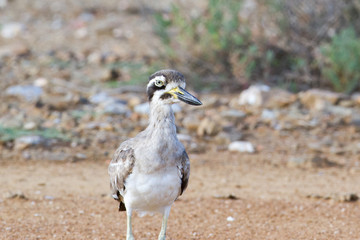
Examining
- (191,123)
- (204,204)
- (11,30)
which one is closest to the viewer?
(204,204)

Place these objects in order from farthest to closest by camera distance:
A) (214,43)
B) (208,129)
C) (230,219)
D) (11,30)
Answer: (11,30)
(214,43)
(208,129)
(230,219)

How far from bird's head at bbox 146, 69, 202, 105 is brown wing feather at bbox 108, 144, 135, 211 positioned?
0.45 m

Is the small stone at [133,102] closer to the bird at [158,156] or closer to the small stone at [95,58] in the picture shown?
the small stone at [95,58]

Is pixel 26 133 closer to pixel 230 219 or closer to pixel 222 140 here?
pixel 222 140

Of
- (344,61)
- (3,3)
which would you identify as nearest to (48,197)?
(344,61)

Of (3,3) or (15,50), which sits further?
(3,3)

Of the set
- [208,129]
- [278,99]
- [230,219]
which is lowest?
[230,219]

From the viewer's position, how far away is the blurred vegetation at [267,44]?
9219mm

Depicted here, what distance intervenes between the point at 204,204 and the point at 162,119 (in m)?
1.84

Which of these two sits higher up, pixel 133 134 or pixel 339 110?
pixel 339 110

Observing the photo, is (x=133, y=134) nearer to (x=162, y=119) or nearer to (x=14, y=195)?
(x=14, y=195)

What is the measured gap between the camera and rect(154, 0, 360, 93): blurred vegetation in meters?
9.22

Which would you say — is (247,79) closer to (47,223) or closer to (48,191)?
(48,191)

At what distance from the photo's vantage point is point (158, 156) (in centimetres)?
414
